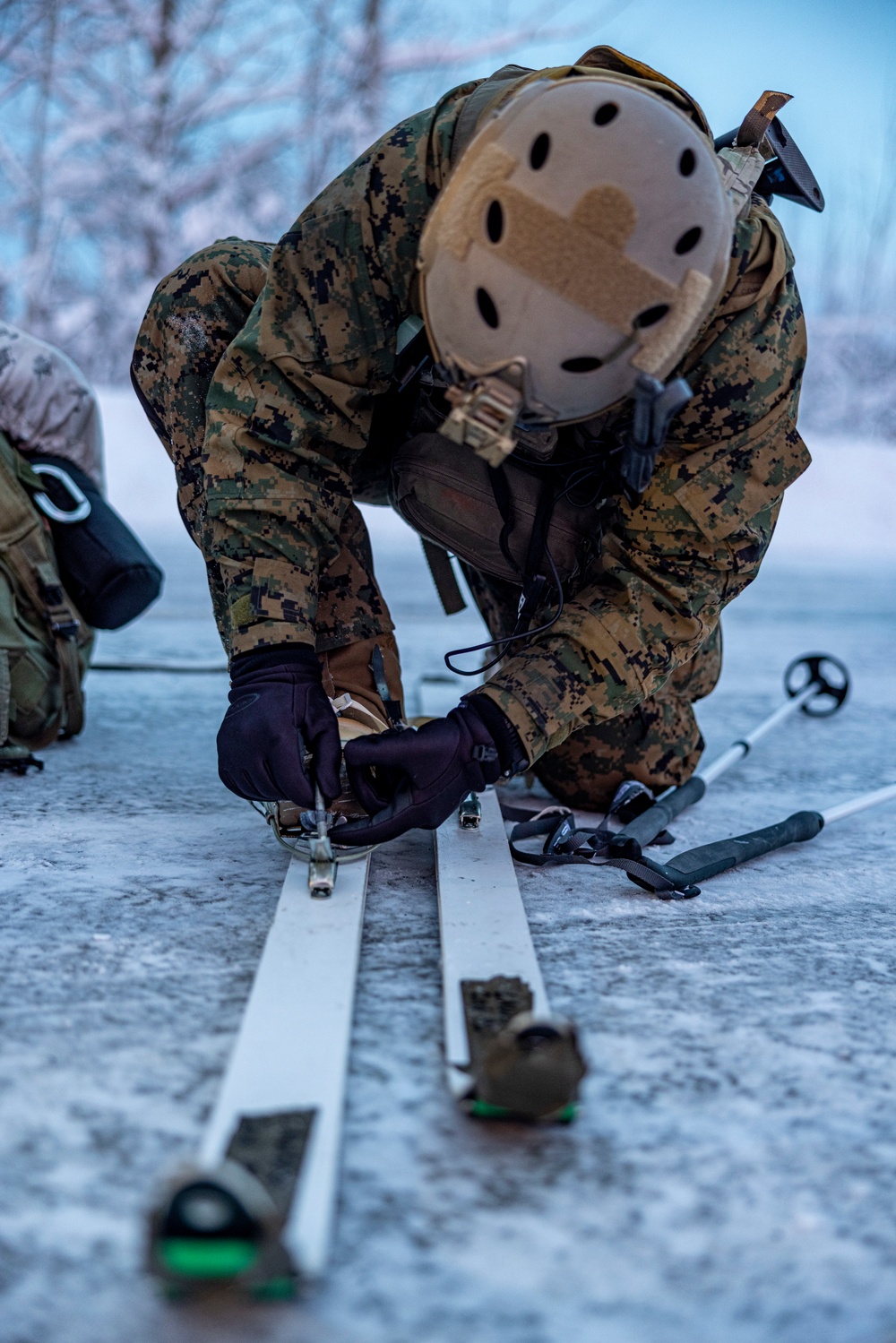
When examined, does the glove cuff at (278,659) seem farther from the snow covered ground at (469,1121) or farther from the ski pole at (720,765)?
the ski pole at (720,765)

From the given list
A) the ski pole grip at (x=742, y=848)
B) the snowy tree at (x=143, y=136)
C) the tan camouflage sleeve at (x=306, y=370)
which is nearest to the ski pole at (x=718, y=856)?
the ski pole grip at (x=742, y=848)

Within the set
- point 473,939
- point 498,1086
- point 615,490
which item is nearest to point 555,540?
point 615,490

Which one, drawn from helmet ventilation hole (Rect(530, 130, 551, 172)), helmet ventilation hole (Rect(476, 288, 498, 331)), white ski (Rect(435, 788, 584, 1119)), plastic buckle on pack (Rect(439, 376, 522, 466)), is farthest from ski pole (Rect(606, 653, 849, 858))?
helmet ventilation hole (Rect(530, 130, 551, 172))

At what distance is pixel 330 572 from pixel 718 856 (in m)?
0.74

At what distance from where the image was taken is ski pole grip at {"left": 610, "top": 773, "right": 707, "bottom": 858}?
1.69m

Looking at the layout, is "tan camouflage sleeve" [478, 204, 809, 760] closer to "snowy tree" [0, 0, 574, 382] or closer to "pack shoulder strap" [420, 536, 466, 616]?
"pack shoulder strap" [420, 536, 466, 616]

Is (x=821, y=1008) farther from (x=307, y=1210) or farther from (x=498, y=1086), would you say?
(x=307, y=1210)

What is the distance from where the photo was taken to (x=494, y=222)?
1.26 meters

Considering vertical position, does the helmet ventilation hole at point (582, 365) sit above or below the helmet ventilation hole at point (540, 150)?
below

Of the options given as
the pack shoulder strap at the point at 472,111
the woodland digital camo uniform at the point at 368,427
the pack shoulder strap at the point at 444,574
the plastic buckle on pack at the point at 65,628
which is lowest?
the plastic buckle on pack at the point at 65,628

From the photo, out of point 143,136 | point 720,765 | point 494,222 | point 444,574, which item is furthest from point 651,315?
point 143,136

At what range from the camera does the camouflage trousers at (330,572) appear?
182cm

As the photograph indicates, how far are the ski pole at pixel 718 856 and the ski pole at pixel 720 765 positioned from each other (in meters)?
0.04

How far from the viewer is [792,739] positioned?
2766mm
